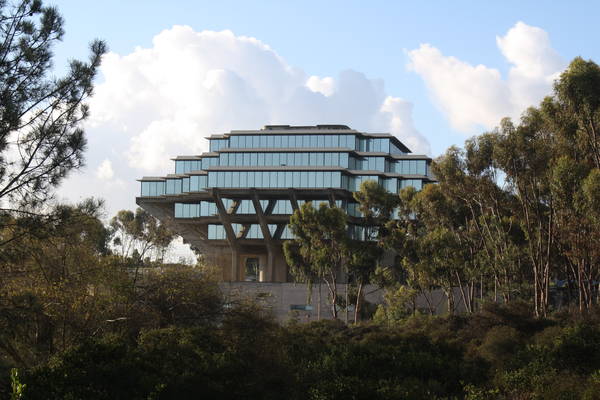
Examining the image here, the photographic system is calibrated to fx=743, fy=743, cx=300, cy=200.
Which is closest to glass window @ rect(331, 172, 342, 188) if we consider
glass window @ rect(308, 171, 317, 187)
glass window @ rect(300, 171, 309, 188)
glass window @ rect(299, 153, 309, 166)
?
glass window @ rect(308, 171, 317, 187)

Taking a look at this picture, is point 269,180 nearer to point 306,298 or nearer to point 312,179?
Result: point 312,179

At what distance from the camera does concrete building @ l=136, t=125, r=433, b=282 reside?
7438 centimetres

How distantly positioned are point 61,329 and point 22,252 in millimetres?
6654

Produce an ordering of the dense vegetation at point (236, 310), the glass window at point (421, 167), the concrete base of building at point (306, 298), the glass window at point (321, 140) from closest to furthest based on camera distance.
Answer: the dense vegetation at point (236, 310) < the concrete base of building at point (306, 298) < the glass window at point (321, 140) < the glass window at point (421, 167)

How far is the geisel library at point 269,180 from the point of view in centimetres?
7438

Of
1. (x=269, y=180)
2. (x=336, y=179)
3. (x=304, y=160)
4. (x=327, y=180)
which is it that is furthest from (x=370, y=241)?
(x=304, y=160)

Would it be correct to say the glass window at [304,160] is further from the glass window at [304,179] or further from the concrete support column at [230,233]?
the concrete support column at [230,233]

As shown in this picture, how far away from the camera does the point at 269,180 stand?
7425 cm

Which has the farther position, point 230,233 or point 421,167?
point 421,167

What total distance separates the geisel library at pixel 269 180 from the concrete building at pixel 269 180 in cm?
10

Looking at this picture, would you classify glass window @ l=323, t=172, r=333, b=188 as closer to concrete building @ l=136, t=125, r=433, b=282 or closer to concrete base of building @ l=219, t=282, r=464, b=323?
concrete building @ l=136, t=125, r=433, b=282

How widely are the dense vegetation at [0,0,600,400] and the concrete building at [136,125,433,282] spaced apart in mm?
27863

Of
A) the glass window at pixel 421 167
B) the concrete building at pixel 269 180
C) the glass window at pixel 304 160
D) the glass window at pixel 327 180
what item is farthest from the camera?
the glass window at pixel 421 167

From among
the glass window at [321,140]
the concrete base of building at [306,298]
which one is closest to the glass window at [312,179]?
the glass window at [321,140]
